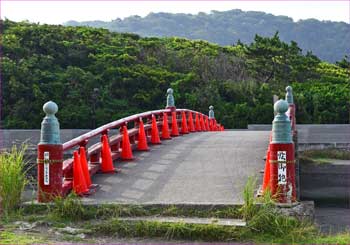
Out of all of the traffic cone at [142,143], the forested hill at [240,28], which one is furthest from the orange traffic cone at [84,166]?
the forested hill at [240,28]

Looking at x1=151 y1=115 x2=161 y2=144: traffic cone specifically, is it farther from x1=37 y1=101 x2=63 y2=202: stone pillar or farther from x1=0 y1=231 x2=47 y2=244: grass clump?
x1=0 y1=231 x2=47 y2=244: grass clump

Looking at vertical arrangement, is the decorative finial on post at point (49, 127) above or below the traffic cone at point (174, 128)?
above

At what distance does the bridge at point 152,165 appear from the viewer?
7.48 meters

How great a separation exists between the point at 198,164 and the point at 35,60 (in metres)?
27.3

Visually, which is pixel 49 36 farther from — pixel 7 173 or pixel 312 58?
pixel 7 173

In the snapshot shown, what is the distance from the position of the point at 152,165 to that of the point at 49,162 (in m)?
3.18

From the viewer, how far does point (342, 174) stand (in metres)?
21.7

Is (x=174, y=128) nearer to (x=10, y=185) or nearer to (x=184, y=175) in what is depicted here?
(x=184, y=175)

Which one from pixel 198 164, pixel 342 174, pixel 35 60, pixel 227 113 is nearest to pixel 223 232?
pixel 198 164

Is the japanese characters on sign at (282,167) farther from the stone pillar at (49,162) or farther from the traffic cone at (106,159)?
the traffic cone at (106,159)

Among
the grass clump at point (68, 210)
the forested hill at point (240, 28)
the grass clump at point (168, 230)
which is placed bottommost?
the grass clump at point (168, 230)

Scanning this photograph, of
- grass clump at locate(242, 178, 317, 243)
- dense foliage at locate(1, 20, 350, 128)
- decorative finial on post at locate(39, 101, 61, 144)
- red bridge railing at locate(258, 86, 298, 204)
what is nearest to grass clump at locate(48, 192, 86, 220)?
decorative finial on post at locate(39, 101, 61, 144)

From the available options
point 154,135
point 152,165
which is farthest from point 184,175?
point 154,135

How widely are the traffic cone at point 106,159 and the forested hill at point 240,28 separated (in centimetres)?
Answer: 9565
